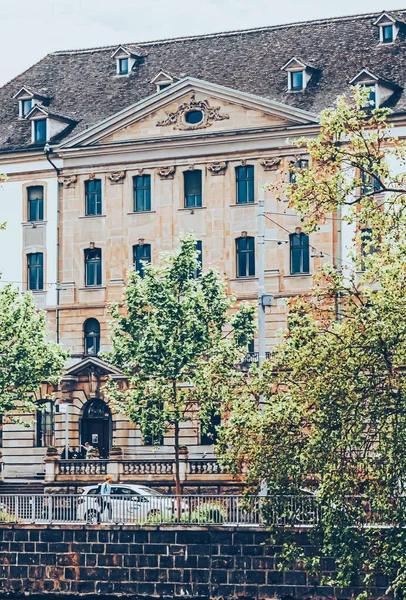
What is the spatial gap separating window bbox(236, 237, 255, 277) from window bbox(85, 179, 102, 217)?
694 centimetres

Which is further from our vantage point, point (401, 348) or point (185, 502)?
point (185, 502)

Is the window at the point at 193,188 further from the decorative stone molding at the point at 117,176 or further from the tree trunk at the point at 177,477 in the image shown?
the tree trunk at the point at 177,477

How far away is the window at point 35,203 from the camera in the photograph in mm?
90938

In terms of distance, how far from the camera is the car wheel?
61938 mm

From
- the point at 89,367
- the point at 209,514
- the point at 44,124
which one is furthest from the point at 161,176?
the point at 209,514

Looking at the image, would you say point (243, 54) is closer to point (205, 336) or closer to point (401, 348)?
point (205, 336)

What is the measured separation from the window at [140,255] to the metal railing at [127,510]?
82.2ft

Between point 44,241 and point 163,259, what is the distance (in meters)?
11.6

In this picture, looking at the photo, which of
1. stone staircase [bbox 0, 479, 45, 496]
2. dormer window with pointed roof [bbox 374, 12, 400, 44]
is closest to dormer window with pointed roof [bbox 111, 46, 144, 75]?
dormer window with pointed roof [bbox 374, 12, 400, 44]

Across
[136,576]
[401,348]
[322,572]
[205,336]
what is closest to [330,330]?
[401,348]

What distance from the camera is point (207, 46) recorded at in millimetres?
93625

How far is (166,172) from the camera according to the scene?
8831 cm

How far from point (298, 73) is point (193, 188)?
21.7ft

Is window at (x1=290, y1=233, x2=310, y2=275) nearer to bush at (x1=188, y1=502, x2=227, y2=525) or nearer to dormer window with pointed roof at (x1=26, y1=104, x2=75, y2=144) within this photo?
dormer window with pointed roof at (x1=26, y1=104, x2=75, y2=144)
